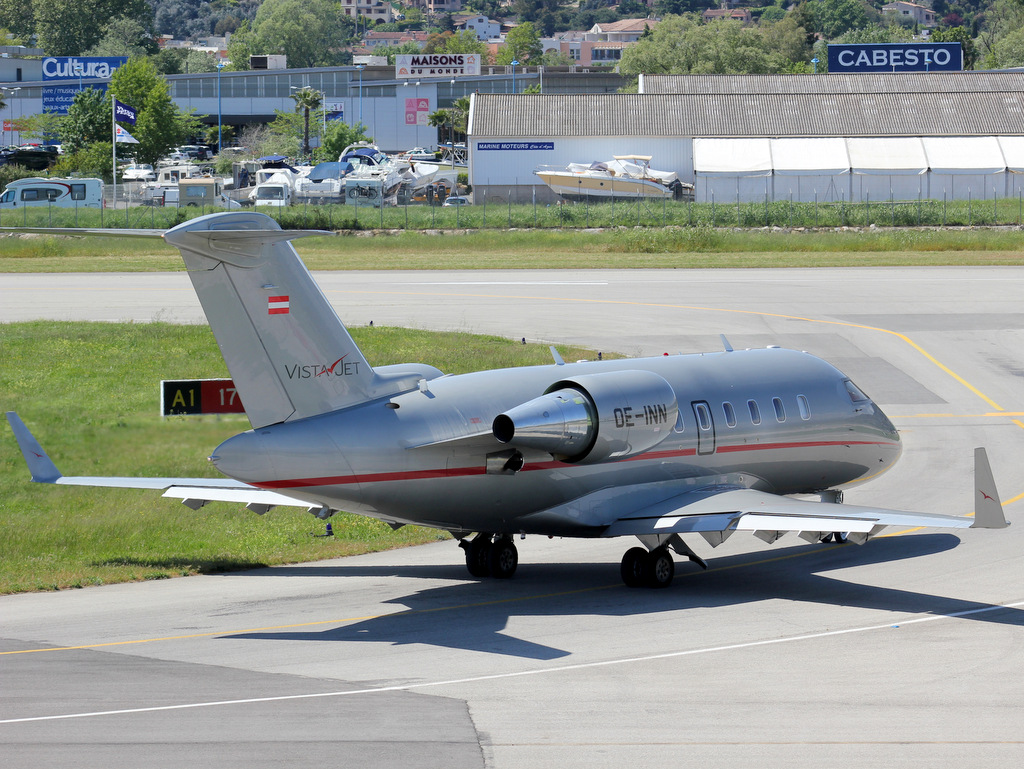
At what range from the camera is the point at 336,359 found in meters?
19.4

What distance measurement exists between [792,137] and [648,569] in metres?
A: 91.3

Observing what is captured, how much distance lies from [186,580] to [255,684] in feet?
22.4

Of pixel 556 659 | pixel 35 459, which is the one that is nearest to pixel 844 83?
pixel 35 459

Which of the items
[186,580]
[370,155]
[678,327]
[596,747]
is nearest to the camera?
[596,747]

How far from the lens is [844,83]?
117312 mm

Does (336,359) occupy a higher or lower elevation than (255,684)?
higher

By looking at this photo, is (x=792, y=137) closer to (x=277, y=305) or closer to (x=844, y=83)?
(x=844, y=83)

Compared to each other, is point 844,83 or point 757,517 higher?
point 844,83

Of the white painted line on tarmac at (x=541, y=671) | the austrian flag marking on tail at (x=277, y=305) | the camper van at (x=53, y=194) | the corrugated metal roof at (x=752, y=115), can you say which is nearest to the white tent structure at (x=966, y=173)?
the corrugated metal roof at (x=752, y=115)

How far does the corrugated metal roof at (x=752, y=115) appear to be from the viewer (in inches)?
4237

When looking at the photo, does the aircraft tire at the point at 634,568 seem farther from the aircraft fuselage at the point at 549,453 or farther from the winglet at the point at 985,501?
the winglet at the point at 985,501

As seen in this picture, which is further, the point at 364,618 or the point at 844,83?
the point at 844,83

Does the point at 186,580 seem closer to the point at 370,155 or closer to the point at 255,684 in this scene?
the point at 255,684

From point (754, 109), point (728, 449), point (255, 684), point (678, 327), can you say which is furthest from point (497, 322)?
point (754, 109)
